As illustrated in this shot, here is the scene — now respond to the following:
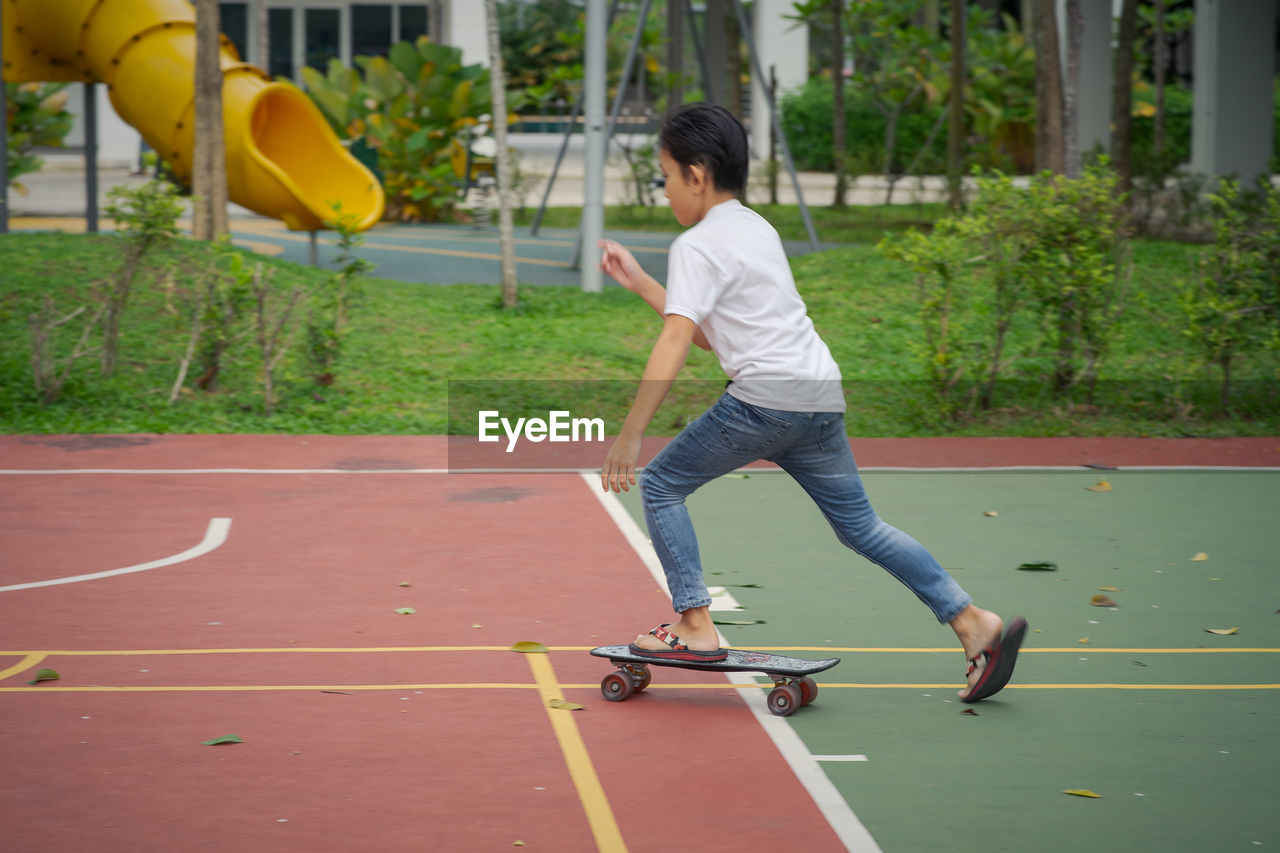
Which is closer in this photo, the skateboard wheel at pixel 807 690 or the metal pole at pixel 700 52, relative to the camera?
the skateboard wheel at pixel 807 690

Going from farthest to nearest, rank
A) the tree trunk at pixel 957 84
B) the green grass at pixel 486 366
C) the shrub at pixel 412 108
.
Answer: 1. the shrub at pixel 412 108
2. the tree trunk at pixel 957 84
3. the green grass at pixel 486 366

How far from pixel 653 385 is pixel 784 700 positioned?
125 centimetres

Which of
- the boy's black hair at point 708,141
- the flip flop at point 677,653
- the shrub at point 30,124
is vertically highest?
the shrub at point 30,124

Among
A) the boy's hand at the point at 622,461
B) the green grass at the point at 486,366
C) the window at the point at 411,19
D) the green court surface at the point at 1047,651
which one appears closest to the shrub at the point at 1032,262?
the green grass at the point at 486,366

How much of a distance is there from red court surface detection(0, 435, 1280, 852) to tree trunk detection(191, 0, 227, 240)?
6.37m

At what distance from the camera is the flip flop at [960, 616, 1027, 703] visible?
5.14 meters

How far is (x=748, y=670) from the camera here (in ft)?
16.7

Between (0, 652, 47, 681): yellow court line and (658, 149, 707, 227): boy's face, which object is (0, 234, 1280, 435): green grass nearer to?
(0, 652, 47, 681): yellow court line

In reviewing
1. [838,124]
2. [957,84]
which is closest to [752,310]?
[957,84]

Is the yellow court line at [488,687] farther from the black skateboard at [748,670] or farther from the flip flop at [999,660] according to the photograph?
the flip flop at [999,660]

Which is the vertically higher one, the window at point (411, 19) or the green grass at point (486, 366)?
the window at point (411, 19)

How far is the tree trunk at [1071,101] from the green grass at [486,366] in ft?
4.81

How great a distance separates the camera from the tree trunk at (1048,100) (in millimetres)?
15891

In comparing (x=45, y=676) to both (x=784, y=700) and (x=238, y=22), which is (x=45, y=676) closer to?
(x=784, y=700)
